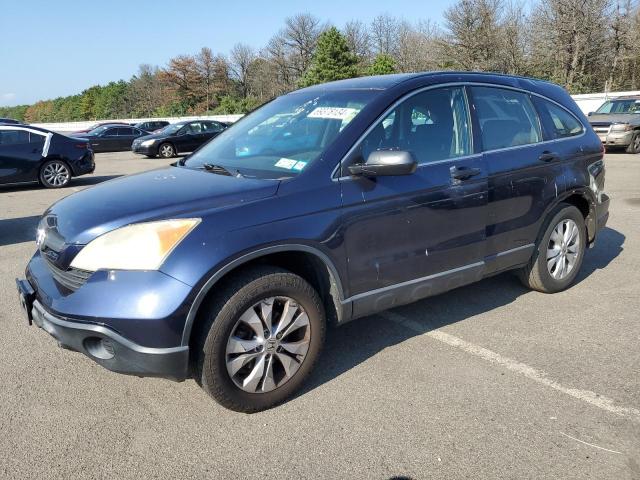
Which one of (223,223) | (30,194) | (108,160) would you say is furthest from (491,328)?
(108,160)

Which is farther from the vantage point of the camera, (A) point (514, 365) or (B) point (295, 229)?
(A) point (514, 365)

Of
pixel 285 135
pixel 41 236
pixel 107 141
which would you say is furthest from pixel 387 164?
pixel 107 141

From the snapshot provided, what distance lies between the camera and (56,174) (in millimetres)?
12562

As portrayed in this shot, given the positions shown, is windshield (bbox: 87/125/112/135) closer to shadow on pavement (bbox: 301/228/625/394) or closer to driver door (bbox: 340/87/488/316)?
shadow on pavement (bbox: 301/228/625/394)

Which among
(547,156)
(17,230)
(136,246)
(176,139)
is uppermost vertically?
(176,139)

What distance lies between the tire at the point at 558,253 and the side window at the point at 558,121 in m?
0.62

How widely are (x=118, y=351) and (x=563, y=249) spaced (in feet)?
12.3

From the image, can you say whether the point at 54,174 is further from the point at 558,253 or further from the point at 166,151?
the point at 558,253

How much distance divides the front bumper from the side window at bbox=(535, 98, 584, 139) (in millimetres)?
3540

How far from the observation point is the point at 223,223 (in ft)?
9.28

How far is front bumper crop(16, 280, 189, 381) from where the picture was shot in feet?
8.82

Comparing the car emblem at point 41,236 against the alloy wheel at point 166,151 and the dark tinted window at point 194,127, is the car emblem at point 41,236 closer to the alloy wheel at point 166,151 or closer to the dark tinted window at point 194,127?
the alloy wheel at point 166,151

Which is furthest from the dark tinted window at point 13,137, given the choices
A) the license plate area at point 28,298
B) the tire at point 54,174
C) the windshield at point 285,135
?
the license plate area at point 28,298

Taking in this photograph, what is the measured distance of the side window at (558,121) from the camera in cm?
462
